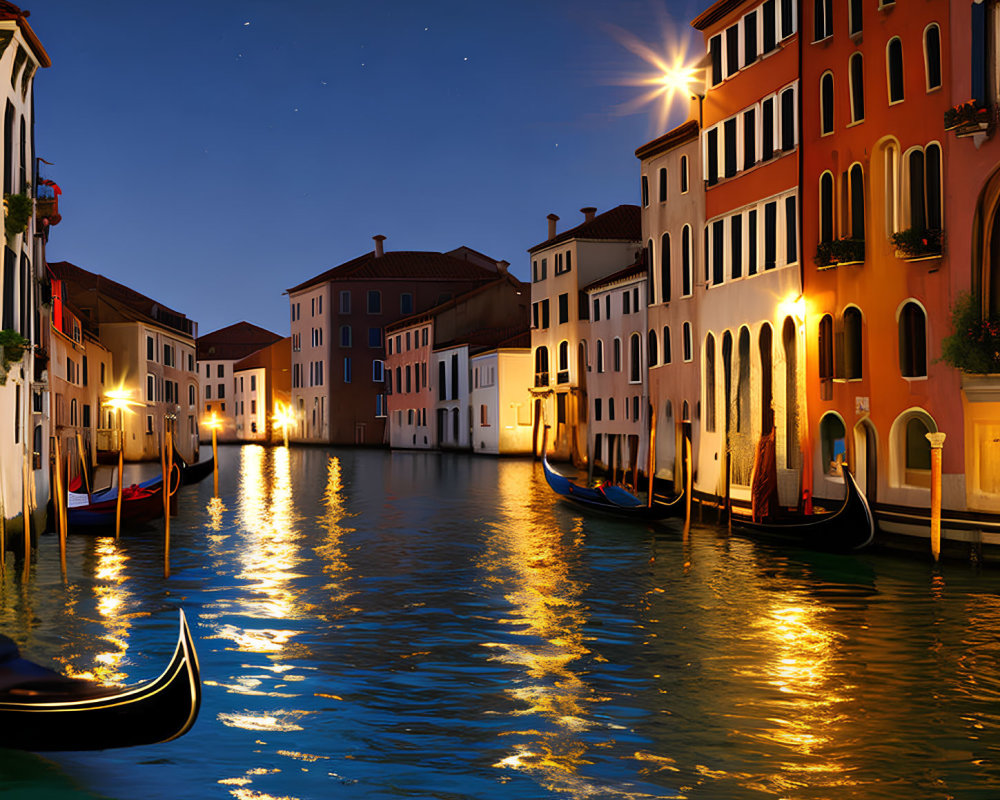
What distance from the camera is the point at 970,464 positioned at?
15.4 m

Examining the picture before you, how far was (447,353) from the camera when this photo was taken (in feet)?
177

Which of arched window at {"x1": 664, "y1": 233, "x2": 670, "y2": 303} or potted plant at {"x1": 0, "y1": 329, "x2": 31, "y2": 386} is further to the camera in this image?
arched window at {"x1": 664, "y1": 233, "x2": 670, "y2": 303}

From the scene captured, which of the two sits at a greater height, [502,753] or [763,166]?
[763,166]

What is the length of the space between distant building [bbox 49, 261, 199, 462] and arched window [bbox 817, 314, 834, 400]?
26.1 m

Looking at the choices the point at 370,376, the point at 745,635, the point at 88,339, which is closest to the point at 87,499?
the point at 745,635

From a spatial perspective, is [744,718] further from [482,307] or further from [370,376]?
[370,376]

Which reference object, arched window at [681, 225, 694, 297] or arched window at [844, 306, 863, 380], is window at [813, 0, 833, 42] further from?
arched window at [681, 225, 694, 297]

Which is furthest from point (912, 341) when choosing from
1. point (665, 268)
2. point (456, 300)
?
point (456, 300)

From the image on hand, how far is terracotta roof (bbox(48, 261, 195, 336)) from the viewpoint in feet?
137

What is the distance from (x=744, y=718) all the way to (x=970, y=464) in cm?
866

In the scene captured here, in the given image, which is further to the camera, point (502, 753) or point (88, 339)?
point (88, 339)

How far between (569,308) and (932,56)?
2540 cm

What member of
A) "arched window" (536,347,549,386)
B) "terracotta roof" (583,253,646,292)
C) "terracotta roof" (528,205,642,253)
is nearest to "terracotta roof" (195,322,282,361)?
"arched window" (536,347,549,386)

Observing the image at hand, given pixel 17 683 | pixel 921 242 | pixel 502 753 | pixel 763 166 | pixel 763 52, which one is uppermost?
pixel 763 52
